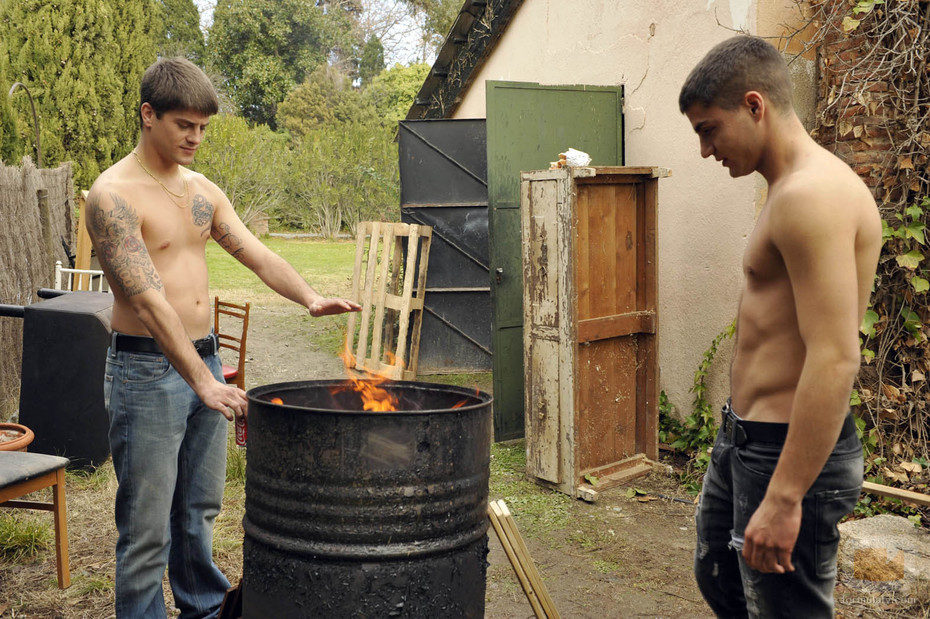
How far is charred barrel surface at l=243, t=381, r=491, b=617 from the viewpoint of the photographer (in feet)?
7.15

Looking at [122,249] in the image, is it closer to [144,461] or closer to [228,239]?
[228,239]

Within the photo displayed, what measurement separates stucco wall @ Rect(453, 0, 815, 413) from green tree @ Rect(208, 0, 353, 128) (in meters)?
27.3

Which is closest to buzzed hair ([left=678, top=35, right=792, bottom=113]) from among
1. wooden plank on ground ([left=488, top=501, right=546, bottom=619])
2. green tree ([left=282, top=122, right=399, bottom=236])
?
wooden plank on ground ([left=488, top=501, right=546, bottom=619])

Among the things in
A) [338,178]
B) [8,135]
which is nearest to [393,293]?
[8,135]


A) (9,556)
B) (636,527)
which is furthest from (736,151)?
(9,556)

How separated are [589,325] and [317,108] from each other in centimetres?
2786

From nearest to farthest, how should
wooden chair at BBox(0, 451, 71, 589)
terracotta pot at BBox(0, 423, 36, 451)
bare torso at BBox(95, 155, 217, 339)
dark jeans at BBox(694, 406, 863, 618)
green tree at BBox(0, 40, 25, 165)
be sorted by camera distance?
1. dark jeans at BBox(694, 406, 863, 618)
2. bare torso at BBox(95, 155, 217, 339)
3. wooden chair at BBox(0, 451, 71, 589)
4. terracotta pot at BBox(0, 423, 36, 451)
5. green tree at BBox(0, 40, 25, 165)

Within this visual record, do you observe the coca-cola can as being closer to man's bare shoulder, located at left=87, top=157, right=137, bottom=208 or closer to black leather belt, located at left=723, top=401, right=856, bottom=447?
man's bare shoulder, located at left=87, top=157, right=137, bottom=208

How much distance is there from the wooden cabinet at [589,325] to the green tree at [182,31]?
30102mm

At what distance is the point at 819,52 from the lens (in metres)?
4.97

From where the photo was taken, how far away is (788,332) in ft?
6.11

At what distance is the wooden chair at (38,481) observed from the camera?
327cm

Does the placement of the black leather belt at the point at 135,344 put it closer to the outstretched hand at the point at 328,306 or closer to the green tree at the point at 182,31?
the outstretched hand at the point at 328,306

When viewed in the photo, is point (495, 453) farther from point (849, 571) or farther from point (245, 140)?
point (245, 140)
